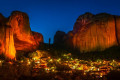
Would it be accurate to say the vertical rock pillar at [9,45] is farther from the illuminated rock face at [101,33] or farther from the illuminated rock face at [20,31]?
the illuminated rock face at [101,33]

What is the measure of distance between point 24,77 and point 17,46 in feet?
33.0

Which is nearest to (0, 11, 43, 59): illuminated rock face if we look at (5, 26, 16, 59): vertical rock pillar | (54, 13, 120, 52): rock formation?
(5, 26, 16, 59): vertical rock pillar

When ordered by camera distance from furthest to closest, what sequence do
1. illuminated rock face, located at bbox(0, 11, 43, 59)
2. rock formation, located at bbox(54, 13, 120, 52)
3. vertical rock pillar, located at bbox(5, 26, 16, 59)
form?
rock formation, located at bbox(54, 13, 120, 52) → illuminated rock face, located at bbox(0, 11, 43, 59) → vertical rock pillar, located at bbox(5, 26, 16, 59)

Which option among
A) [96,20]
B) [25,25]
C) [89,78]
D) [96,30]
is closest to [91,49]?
[96,30]

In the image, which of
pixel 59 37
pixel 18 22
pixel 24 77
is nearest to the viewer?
pixel 24 77

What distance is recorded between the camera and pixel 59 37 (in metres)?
38.8

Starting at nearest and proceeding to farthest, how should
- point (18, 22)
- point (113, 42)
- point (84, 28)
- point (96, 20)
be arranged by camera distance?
point (18, 22), point (113, 42), point (96, 20), point (84, 28)

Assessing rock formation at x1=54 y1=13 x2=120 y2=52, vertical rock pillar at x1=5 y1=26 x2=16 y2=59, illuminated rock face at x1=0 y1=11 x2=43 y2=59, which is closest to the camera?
vertical rock pillar at x1=5 y1=26 x2=16 y2=59

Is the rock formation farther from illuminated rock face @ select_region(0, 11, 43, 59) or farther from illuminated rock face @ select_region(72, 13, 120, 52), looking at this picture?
illuminated rock face @ select_region(0, 11, 43, 59)

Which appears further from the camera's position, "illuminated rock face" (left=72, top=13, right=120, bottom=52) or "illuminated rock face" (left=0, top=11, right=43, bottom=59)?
"illuminated rock face" (left=72, top=13, right=120, bottom=52)

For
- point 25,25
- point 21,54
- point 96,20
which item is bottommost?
point 21,54

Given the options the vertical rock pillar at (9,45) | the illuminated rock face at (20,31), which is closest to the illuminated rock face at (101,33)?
the illuminated rock face at (20,31)

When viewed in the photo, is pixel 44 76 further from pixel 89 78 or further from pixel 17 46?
pixel 17 46

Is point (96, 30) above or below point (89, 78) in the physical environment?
above
